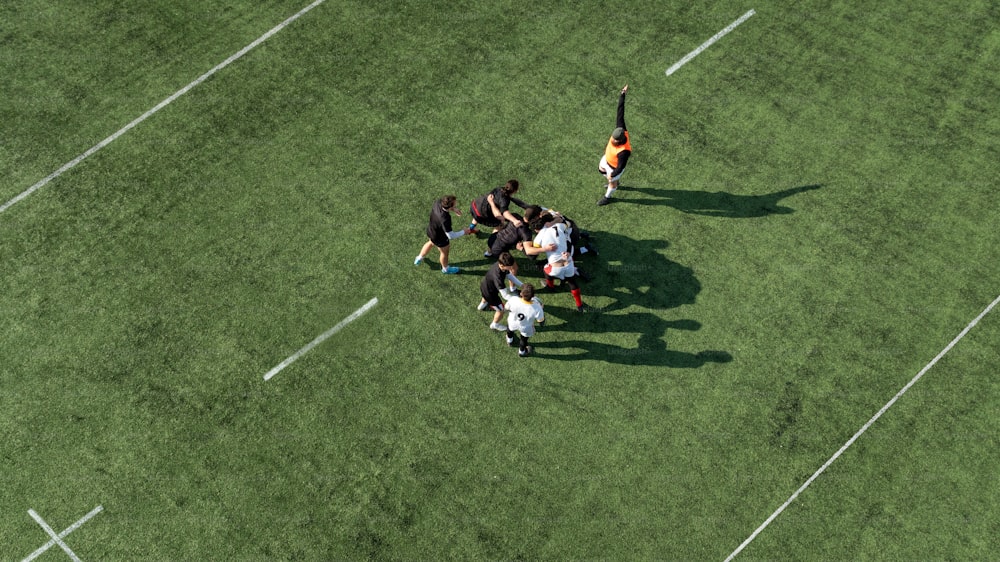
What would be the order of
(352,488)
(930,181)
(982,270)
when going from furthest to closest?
1. (930,181)
2. (982,270)
3. (352,488)

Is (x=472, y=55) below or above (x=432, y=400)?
above

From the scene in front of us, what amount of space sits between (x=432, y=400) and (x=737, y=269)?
21.1 ft

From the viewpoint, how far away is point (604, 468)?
457 inches

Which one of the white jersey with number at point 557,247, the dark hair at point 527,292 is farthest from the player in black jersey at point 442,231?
the dark hair at point 527,292

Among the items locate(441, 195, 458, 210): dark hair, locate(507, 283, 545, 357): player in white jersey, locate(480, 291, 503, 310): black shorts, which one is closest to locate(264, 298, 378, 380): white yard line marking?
locate(480, 291, 503, 310): black shorts

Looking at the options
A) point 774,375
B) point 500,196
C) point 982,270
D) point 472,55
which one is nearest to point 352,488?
point 500,196

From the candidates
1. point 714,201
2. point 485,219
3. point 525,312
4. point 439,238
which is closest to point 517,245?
point 485,219

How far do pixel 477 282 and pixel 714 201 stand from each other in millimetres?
5268

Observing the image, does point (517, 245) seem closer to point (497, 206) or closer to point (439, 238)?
point (497, 206)

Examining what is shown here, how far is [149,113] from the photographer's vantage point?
1528 centimetres

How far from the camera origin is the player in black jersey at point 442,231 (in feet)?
40.0

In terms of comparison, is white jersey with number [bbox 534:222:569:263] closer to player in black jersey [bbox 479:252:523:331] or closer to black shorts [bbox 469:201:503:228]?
player in black jersey [bbox 479:252:523:331]

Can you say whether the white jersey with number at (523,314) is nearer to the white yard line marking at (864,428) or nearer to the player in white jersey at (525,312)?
the player in white jersey at (525,312)

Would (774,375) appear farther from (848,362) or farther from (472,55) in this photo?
(472,55)
